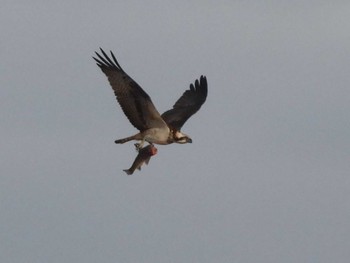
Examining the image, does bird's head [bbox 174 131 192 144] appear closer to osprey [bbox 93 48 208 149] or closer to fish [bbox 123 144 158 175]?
osprey [bbox 93 48 208 149]

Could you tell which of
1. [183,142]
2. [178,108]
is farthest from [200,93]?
[183,142]

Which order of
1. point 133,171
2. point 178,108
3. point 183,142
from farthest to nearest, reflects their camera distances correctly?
point 178,108 < point 183,142 < point 133,171

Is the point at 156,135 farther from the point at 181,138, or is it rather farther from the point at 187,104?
the point at 187,104

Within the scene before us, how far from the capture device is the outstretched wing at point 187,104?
120 feet

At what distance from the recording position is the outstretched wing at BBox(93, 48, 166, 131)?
31609 millimetres

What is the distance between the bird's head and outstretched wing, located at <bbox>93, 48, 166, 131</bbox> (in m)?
0.86

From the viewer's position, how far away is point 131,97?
31.9 m

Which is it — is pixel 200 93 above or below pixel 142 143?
above

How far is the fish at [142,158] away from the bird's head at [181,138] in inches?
72.9

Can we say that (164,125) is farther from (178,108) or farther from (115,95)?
(178,108)

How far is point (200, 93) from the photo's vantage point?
38719 mm

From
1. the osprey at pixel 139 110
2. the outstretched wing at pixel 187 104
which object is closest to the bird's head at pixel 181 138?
the osprey at pixel 139 110

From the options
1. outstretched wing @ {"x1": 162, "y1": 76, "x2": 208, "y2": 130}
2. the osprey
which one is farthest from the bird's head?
outstretched wing @ {"x1": 162, "y1": 76, "x2": 208, "y2": 130}

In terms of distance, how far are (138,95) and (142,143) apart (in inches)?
59.8
